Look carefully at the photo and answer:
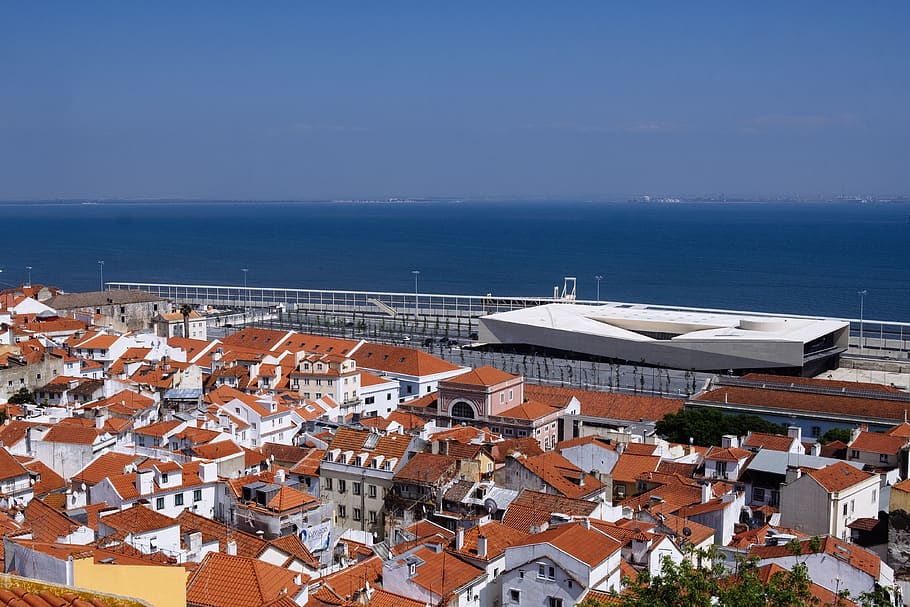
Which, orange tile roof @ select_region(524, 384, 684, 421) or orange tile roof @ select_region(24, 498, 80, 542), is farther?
orange tile roof @ select_region(524, 384, 684, 421)

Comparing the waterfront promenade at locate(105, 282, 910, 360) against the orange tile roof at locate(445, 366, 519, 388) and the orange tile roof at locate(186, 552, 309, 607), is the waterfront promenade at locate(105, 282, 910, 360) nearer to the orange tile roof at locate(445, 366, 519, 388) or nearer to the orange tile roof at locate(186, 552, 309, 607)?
the orange tile roof at locate(445, 366, 519, 388)

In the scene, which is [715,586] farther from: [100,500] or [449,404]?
[449,404]

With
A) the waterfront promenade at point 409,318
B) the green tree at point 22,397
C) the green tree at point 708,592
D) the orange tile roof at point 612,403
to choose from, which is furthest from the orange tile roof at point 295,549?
the waterfront promenade at point 409,318

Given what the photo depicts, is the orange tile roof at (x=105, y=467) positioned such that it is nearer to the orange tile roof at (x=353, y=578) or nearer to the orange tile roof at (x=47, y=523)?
the orange tile roof at (x=47, y=523)

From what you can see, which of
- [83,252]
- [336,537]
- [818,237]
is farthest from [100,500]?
[818,237]

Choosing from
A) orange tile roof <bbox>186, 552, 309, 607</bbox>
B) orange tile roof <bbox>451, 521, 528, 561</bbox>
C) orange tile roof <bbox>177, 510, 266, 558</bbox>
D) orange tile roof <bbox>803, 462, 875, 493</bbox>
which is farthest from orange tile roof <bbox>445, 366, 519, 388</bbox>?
orange tile roof <bbox>186, 552, 309, 607</bbox>
